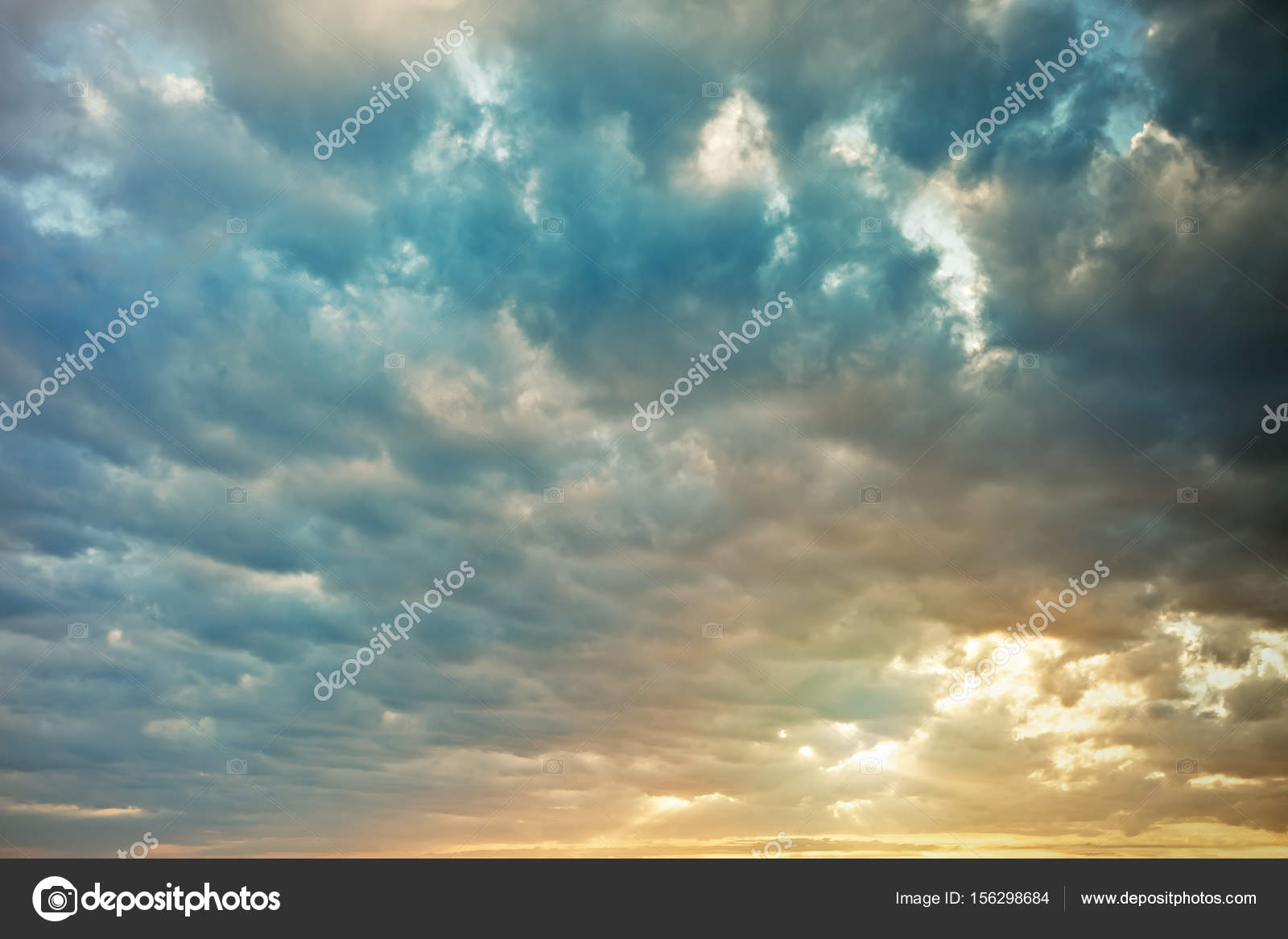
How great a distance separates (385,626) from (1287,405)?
6200 centimetres
